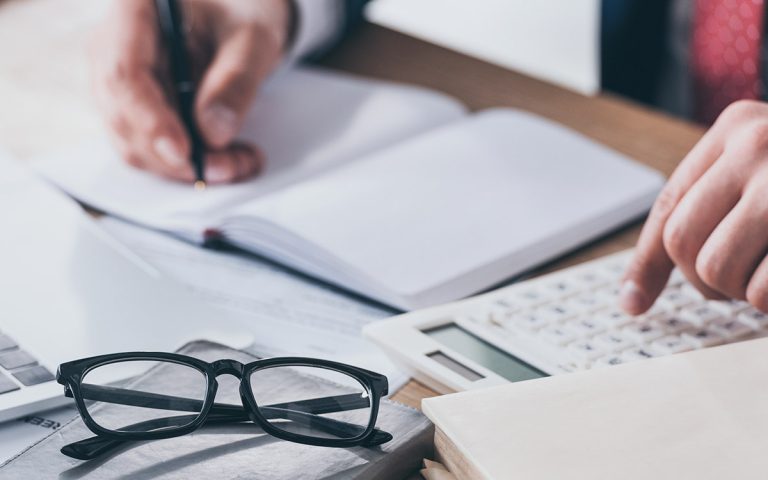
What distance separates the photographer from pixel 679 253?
28.7 inches

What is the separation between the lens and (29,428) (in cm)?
63

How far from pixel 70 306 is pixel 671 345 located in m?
0.44

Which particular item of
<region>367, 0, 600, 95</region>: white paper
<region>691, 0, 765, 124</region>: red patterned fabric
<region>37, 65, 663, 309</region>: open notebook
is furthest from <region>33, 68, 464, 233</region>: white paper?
<region>367, 0, 600, 95</region>: white paper

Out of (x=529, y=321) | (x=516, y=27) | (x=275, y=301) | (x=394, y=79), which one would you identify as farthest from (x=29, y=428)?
Answer: (x=516, y=27)

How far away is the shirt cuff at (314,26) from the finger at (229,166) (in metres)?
0.28

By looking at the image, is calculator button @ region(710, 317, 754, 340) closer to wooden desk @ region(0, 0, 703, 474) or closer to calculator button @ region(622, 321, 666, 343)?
calculator button @ region(622, 321, 666, 343)

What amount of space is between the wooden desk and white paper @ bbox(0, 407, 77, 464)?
1.47 feet

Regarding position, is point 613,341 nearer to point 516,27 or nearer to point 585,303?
point 585,303

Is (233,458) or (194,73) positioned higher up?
(194,73)

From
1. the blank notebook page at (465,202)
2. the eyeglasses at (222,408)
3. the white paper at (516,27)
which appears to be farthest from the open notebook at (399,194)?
the white paper at (516,27)

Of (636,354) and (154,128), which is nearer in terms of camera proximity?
(636,354)

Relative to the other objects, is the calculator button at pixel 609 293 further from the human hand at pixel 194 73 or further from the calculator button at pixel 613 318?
the human hand at pixel 194 73

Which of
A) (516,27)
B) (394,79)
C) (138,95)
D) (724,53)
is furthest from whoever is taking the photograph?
(516,27)

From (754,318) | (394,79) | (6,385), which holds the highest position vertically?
(394,79)
